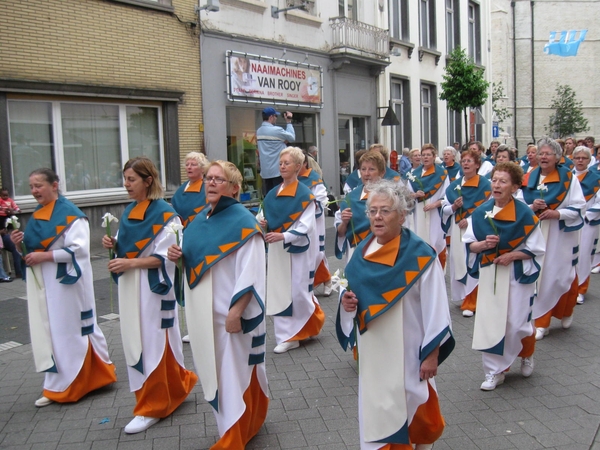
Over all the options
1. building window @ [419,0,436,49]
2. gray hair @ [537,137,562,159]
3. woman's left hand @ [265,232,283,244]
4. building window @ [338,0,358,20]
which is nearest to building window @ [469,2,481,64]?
building window @ [419,0,436,49]

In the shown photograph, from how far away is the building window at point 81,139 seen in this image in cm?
1101

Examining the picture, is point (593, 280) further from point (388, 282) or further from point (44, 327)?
point (44, 327)

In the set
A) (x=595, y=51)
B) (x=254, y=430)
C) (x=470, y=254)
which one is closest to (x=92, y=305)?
(x=254, y=430)

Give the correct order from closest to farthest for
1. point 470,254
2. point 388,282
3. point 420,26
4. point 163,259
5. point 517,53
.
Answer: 1. point 388,282
2. point 163,259
3. point 470,254
4. point 420,26
5. point 517,53

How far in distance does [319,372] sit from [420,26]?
69.0 feet

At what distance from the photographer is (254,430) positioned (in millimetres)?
4312

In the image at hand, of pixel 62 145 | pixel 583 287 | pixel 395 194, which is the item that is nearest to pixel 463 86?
pixel 583 287

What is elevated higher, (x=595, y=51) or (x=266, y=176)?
(x=595, y=51)

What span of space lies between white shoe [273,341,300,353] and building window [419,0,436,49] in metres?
20.1

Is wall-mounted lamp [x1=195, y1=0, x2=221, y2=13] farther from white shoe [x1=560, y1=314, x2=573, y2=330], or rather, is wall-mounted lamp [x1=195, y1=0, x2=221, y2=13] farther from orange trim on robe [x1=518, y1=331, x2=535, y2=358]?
orange trim on robe [x1=518, y1=331, x2=535, y2=358]

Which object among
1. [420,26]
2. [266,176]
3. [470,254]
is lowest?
[470,254]

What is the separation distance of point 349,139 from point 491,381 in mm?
15398

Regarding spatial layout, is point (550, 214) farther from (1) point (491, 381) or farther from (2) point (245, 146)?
(2) point (245, 146)

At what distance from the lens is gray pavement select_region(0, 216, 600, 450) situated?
4.38 meters
